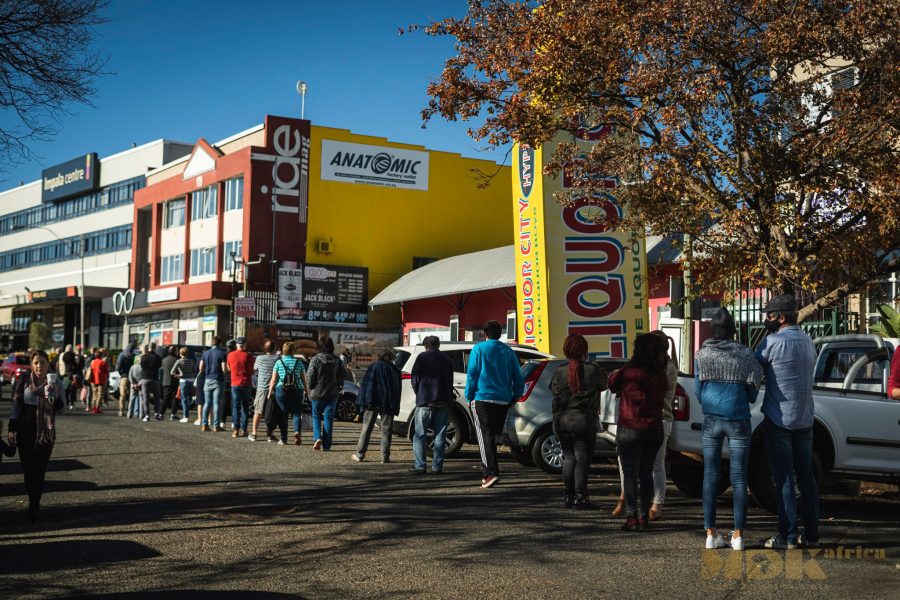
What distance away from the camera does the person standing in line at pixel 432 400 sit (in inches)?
511

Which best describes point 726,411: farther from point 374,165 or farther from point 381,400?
point 374,165

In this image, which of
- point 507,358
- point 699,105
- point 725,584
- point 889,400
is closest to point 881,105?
point 699,105

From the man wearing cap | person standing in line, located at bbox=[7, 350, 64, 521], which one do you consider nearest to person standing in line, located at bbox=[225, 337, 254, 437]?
person standing in line, located at bbox=[7, 350, 64, 521]

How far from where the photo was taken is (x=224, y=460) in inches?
562

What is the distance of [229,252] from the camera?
159 ft

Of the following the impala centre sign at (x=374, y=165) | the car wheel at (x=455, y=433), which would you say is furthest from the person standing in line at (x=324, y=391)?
the impala centre sign at (x=374, y=165)

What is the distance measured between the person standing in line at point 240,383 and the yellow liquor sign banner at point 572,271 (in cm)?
620

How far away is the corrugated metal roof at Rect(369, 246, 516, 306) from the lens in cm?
3155

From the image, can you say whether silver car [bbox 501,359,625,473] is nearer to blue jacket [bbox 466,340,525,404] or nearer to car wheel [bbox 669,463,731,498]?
blue jacket [bbox 466,340,525,404]

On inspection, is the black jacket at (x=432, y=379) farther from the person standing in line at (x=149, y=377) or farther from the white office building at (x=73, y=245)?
the white office building at (x=73, y=245)

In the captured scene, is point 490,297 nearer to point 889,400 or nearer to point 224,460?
point 224,460

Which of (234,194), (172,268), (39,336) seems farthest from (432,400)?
A: (39,336)

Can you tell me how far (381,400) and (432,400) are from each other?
155cm

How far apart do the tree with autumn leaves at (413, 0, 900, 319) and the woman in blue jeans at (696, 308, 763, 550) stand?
5.12m
